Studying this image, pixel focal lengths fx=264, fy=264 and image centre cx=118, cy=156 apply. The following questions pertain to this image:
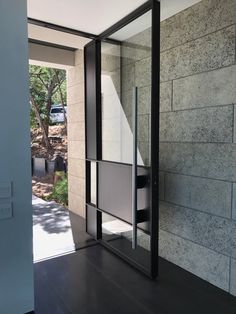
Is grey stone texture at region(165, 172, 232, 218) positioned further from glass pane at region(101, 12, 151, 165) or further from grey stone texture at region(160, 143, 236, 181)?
glass pane at region(101, 12, 151, 165)

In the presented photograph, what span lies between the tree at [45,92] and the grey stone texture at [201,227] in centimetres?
721

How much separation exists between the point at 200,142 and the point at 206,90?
1.49 ft

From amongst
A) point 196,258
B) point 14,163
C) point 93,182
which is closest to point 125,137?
point 93,182

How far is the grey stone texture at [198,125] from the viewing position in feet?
7.04

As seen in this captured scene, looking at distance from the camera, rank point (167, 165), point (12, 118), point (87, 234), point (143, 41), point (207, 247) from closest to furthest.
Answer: point (12, 118) < point (207, 247) < point (143, 41) < point (167, 165) < point (87, 234)

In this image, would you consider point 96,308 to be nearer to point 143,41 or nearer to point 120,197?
point 120,197

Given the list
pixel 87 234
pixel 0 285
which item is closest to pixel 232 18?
pixel 0 285

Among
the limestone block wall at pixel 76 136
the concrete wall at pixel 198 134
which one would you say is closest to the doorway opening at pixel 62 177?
the limestone block wall at pixel 76 136

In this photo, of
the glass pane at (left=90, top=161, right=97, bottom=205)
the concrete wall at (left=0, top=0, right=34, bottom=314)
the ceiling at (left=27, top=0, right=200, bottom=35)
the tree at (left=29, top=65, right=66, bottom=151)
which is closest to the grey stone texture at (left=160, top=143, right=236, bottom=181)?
the glass pane at (left=90, top=161, right=97, bottom=205)

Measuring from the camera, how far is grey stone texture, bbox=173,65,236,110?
6.91 feet

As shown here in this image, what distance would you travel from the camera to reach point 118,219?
283 cm

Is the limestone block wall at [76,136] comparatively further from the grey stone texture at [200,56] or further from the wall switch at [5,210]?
the wall switch at [5,210]

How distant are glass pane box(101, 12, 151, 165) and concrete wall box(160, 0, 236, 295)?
30cm

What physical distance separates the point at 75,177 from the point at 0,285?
275 cm
